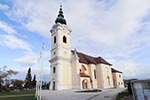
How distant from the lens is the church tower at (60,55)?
3381cm

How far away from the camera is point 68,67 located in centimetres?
3672

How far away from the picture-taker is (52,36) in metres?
39.9

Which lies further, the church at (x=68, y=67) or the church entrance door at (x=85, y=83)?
the church entrance door at (x=85, y=83)

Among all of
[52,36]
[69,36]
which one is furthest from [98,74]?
[52,36]

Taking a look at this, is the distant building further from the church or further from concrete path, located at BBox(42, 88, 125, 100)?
the church

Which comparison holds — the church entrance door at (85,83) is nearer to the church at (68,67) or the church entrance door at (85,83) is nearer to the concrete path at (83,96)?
the church at (68,67)

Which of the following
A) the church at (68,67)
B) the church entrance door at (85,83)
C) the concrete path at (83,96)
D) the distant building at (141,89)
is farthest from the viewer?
the church entrance door at (85,83)

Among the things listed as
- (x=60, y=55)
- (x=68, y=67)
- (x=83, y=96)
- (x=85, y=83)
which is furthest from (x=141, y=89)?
(x=85, y=83)

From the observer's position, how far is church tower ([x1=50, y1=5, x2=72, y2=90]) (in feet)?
111

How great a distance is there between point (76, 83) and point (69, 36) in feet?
46.9

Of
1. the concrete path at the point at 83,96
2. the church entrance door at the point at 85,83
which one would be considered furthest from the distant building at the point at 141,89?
the church entrance door at the point at 85,83

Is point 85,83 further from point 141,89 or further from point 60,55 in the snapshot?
point 141,89

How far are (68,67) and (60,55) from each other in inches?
159

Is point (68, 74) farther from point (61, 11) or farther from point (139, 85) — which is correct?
point (139, 85)
